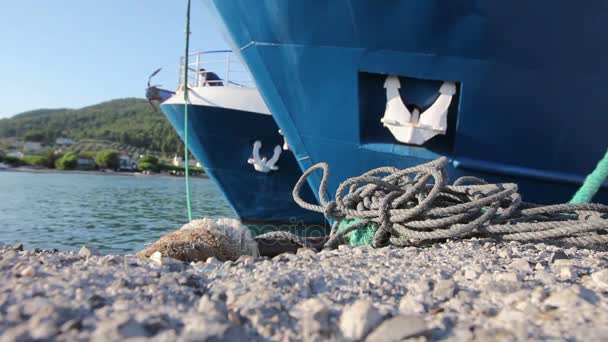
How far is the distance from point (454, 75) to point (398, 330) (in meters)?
3.16

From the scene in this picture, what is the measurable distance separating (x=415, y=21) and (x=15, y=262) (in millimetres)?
3201

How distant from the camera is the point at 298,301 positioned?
1.44 meters

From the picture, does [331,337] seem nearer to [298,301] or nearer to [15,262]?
[298,301]

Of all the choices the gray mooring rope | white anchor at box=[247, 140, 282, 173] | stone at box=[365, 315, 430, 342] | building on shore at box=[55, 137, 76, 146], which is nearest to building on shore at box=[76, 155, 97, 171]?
building on shore at box=[55, 137, 76, 146]

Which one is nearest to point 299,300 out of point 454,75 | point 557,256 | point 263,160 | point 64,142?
point 557,256

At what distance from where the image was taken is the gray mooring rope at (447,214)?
8.14 feet

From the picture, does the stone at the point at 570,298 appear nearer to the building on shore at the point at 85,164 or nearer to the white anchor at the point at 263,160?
the white anchor at the point at 263,160

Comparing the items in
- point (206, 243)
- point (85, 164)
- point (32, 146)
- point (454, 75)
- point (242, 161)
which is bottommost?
point (85, 164)

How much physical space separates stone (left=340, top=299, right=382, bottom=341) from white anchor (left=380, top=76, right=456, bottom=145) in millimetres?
3003

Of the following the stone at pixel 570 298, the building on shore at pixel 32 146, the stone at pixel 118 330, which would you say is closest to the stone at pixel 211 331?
the stone at pixel 118 330

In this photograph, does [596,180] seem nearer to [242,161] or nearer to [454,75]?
[454,75]

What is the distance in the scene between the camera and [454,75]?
154 inches

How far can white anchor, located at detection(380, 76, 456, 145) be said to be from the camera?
4039 mm

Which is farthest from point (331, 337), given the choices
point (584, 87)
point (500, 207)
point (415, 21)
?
point (584, 87)
